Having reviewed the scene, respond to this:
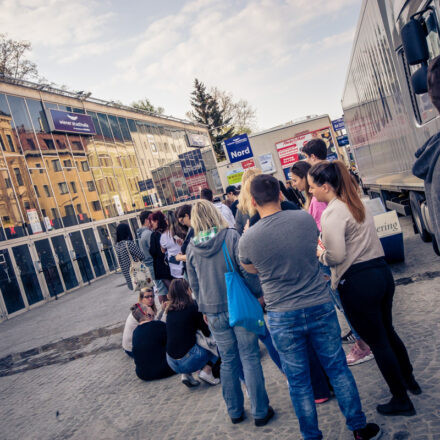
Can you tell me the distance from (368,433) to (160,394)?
8.64 ft

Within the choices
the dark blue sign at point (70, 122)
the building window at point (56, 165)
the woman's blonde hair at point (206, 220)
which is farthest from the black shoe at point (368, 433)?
the dark blue sign at point (70, 122)

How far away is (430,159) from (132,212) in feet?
89.9

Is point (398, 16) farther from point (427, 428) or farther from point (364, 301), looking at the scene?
point (427, 428)

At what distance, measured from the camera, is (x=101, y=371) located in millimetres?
6281

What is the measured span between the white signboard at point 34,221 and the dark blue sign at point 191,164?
16430 mm

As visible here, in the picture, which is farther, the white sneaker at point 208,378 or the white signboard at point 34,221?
the white signboard at point 34,221

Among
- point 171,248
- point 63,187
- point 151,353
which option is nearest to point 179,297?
point 151,353

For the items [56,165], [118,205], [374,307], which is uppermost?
[56,165]

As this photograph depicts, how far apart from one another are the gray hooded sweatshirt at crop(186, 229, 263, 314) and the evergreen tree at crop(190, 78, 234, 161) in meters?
61.2

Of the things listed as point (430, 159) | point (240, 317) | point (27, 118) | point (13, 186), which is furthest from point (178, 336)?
point (27, 118)

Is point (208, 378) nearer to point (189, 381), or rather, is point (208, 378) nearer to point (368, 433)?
point (189, 381)

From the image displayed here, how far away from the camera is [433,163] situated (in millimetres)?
1661

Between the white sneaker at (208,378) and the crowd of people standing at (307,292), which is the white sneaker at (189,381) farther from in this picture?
the crowd of people standing at (307,292)

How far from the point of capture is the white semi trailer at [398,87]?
4.37m
